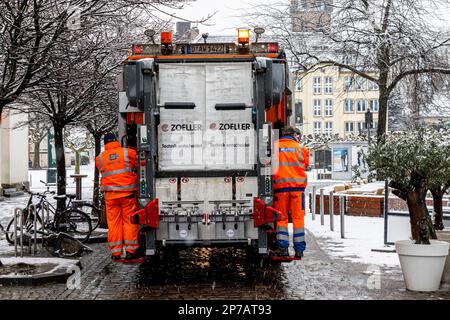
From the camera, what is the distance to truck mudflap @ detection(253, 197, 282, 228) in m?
8.41

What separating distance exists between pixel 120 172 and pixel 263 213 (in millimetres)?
2011

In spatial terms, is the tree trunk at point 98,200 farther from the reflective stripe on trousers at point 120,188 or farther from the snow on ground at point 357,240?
the reflective stripe on trousers at point 120,188

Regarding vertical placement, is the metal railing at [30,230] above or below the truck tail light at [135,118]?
below

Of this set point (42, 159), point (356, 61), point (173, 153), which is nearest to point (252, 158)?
point (173, 153)

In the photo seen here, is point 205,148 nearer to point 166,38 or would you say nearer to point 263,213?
point 263,213

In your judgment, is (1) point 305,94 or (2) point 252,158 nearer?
(2) point 252,158

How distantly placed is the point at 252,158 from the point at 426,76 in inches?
547

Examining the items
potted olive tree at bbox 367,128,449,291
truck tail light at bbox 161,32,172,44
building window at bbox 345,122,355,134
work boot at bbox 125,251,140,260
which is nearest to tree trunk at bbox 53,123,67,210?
work boot at bbox 125,251,140,260

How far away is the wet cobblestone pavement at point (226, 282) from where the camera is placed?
827cm

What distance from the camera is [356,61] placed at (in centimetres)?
2142

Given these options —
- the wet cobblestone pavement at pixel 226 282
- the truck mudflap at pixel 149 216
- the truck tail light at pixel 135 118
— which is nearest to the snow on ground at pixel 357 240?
the wet cobblestone pavement at pixel 226 282

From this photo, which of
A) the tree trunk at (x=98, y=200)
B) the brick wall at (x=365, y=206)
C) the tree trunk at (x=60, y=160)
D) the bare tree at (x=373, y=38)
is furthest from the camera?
the bare tree at (x=373, y=38)

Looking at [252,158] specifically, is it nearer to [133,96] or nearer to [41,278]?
[133,96]

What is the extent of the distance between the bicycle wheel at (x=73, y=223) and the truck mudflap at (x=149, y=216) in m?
A: 4.74
